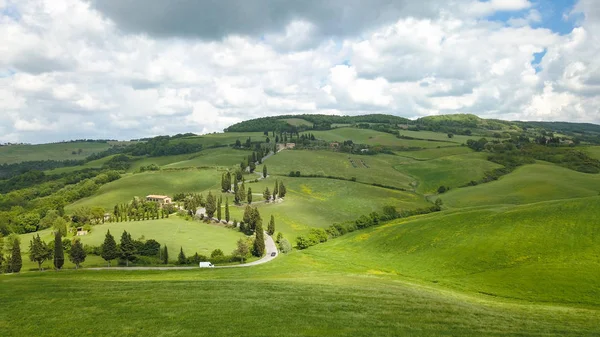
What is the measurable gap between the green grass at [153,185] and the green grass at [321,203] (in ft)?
106

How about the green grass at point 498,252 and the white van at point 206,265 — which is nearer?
the green grass at point 498,252

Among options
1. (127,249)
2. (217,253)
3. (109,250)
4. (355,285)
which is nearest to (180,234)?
(217,253)

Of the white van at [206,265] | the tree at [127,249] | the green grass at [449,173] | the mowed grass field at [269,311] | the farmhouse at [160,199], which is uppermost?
the green grass at [449,173]

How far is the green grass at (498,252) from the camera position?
51.2m

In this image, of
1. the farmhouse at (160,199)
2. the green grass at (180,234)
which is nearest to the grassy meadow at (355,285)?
the green grass at (180,234)

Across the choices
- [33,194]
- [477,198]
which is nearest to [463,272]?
[477,198]

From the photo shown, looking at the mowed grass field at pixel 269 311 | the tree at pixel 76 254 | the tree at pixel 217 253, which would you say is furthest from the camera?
the tree at pixel 217 253

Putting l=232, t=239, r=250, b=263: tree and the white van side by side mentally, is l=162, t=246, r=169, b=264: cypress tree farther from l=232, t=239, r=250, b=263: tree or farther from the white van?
l=232, t=239, r=250, b=263: tree

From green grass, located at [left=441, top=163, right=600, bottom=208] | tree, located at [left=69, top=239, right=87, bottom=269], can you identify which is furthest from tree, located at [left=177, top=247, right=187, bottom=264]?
green grass, located at [left=441, top=163, right=600, bottom=208]

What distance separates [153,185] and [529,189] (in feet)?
530

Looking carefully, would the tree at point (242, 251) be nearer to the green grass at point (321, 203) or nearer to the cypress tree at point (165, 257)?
the cypress tree at point (165, 257)

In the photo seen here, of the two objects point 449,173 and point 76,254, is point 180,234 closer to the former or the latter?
point 76,254

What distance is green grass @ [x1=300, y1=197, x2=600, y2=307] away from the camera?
51188mm

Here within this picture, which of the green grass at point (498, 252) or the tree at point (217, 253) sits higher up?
the green grass at point (498, 252)
